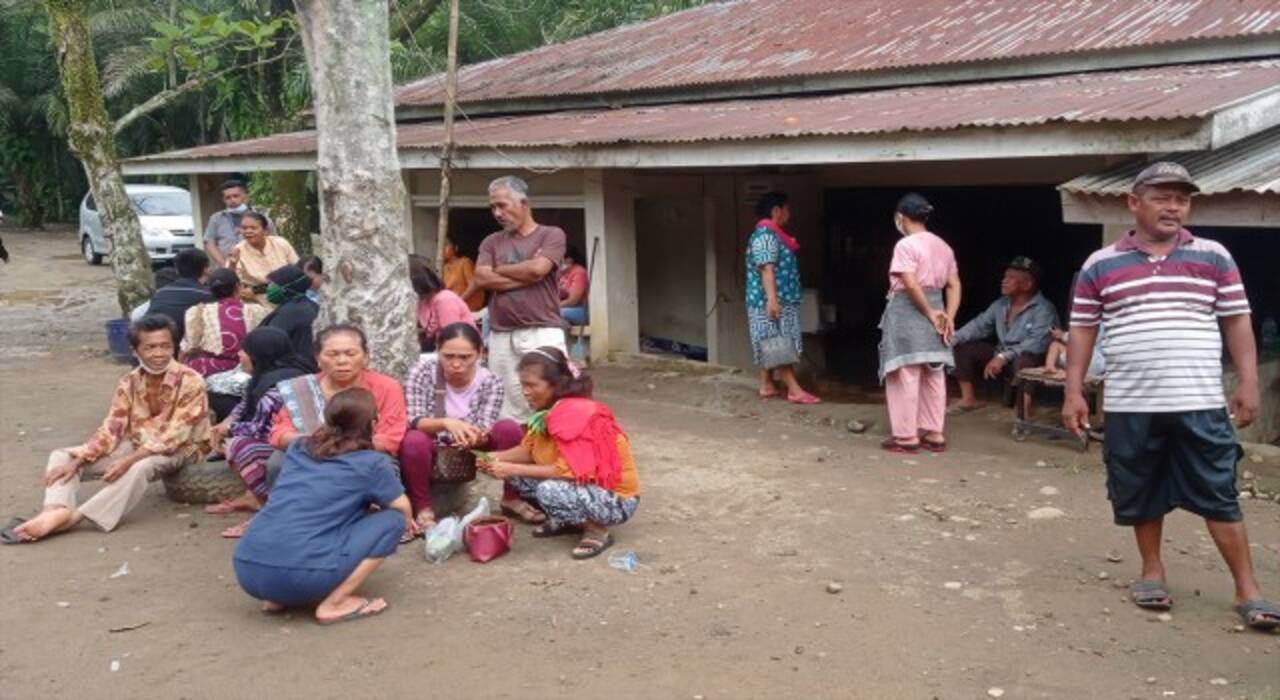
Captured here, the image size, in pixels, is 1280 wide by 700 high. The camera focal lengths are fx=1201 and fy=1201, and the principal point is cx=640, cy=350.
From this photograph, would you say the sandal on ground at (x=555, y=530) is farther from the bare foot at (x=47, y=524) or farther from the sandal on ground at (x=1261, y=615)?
the sandal on ground at (x=1261, y=615)

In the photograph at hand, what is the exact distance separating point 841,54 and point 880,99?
1474 millimetres

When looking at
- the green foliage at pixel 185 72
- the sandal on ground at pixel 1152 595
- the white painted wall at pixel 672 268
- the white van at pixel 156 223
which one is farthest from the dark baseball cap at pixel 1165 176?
the white van at pixel 156 223

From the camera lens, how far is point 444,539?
5344mm

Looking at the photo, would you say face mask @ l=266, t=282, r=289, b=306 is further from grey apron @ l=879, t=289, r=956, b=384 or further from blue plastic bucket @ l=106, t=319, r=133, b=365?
blue plastic bucket @ l=106, t=319, r=133, b=365

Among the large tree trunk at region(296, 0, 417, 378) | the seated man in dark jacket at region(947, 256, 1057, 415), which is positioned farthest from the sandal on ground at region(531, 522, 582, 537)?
the seated man in dark jacket at region(947, 256, 1057, 415)

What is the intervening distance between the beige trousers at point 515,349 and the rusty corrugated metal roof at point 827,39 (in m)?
4.43

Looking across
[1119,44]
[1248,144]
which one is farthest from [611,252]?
[1248,144]

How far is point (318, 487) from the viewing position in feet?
15.0

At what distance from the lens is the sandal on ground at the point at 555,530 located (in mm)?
5578

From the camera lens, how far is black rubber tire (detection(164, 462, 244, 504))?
6.34 m

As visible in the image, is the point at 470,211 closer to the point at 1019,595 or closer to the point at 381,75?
the point at 381,75

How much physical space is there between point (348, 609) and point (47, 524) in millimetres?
2147

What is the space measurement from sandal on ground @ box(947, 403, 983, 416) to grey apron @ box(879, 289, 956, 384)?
50.5 inches

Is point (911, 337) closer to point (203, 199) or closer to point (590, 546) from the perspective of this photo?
point (590, 546)
